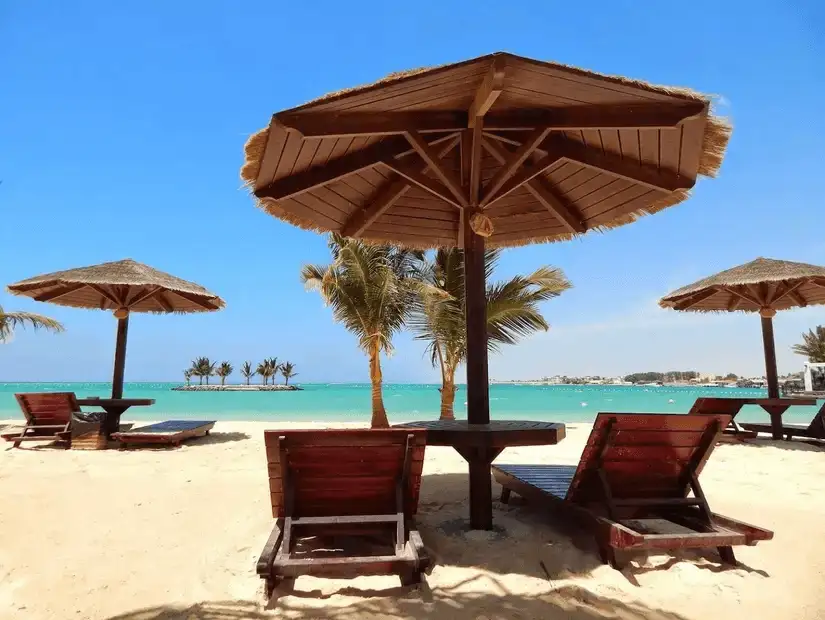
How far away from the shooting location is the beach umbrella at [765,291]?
28.7 ft

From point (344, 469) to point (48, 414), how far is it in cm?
733

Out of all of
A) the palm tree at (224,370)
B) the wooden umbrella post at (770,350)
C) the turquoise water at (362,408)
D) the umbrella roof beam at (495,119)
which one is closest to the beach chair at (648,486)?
the umbrella roof beam at (495,119)

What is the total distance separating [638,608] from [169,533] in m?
3.07

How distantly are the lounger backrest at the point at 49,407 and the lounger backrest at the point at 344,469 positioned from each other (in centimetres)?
659

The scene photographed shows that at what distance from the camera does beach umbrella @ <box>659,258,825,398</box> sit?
8.74 metres

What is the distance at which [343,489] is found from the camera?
3.01 metres

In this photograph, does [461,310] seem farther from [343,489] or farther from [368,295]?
[343,489]

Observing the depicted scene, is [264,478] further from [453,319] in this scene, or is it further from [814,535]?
[453,319]

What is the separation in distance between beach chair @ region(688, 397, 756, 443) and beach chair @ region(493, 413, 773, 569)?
4269mm

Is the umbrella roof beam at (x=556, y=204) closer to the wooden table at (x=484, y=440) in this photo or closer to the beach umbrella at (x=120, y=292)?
the wooden table at (x=484, y=440)

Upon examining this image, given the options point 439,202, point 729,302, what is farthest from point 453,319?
point 439,202

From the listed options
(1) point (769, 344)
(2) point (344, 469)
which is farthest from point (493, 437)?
(1) point (769, 344)

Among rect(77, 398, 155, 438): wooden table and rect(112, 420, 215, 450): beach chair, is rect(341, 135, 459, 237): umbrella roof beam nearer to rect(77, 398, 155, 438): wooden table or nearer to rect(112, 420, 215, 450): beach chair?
rect(112, 420, 215, 450): beach chair

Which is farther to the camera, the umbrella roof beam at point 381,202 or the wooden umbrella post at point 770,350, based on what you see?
the wooden umbrella post at point 770,350
